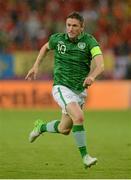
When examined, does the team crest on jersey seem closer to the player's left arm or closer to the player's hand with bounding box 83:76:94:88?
the player's left arm

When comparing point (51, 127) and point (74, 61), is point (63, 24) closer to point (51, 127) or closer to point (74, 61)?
point (51, 127)

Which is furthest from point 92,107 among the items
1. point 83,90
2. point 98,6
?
point 83,90

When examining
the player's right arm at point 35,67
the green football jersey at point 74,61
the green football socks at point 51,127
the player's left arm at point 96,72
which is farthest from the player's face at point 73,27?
the green football socks at point 51,127

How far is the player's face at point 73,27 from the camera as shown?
30.6 ft

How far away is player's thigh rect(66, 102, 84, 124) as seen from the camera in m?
9.16

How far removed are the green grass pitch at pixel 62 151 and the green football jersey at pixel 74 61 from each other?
115cm

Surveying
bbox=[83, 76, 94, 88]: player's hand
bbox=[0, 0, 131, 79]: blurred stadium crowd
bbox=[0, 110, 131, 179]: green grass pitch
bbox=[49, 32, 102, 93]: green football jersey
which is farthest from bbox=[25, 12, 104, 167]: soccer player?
bbox=[0, 0, 131, 79]: blurred stadium crowd

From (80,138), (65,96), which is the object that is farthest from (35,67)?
(80,138)

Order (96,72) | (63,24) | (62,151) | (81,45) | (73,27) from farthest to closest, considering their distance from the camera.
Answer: (63,24), (62,151), (81,45), (73,27), (96,72)

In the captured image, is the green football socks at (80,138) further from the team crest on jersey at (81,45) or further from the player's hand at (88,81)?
the team crest on jersey at (81,45)

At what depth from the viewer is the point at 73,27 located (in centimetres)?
938

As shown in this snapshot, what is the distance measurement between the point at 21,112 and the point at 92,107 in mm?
2597

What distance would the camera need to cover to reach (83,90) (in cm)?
968

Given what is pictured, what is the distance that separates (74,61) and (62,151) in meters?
2.67
